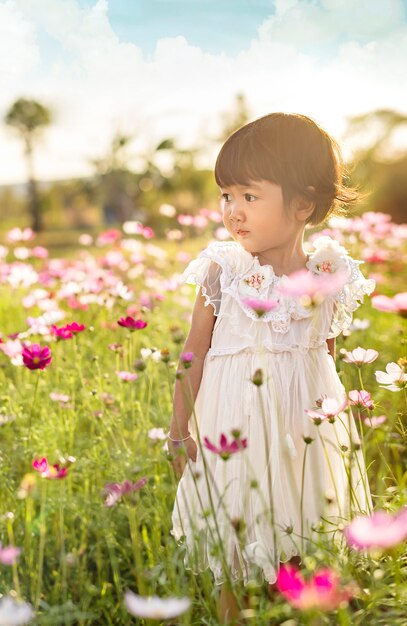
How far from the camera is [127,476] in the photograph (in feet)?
6.18

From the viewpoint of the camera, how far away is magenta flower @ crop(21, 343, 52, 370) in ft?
5.09

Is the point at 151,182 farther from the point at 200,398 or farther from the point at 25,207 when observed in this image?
the point at 200,398

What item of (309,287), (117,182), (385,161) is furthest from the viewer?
(117,182)

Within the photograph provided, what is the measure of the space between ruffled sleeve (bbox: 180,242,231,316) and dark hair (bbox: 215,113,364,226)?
145mm

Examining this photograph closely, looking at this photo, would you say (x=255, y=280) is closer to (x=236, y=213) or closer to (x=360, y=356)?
(x=236, y=213)

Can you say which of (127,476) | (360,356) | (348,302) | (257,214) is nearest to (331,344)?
(348,302)

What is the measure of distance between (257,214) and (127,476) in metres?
0.78

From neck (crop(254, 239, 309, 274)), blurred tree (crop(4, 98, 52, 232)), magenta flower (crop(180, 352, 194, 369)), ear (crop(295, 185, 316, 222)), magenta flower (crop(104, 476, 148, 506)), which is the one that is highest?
blurred tree (crop(4, 98, 52, 232))

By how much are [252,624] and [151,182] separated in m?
22.4

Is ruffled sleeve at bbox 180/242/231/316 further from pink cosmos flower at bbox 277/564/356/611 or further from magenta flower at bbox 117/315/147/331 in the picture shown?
pink cosmos flower at bbox 277/564/356/611

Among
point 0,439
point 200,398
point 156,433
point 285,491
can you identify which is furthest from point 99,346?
point 285,491

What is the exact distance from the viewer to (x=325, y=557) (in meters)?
1.20

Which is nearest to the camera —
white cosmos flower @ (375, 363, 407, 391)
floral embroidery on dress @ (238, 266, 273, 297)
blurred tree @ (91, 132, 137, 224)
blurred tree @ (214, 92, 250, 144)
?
white cosmos flower @ (375, 363, 407, 391)

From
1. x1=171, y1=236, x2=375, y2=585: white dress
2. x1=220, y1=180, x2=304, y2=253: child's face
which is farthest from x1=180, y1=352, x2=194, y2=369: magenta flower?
x1=220, y1=180, x2=304, y2=253: child's face
